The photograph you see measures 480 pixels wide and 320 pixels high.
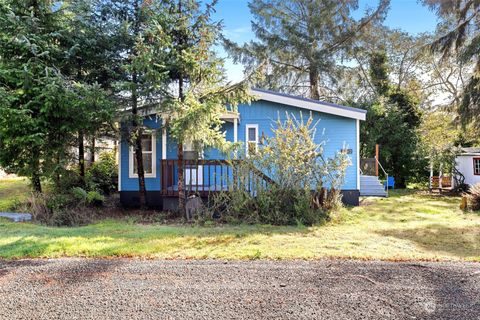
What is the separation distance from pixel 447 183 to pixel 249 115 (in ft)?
40.2

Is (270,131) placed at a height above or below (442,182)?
above

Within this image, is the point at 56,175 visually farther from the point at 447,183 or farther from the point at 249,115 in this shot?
the point at 447,183

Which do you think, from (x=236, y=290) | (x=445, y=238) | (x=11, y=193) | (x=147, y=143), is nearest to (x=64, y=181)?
(x=147, y=143)

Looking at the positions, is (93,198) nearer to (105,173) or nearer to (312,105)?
(105,173)

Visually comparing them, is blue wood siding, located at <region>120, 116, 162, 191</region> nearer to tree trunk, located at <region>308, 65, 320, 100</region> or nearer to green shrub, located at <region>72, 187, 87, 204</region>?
green shrub, located at <region>72, 187, 87, 204</region>

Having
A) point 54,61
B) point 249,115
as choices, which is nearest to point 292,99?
point 249,115

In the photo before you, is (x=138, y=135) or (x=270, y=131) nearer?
(x=138, y=135)

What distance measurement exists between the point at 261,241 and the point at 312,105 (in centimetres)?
626

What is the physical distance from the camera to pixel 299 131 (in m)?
8.38

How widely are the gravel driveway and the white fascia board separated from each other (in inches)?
273

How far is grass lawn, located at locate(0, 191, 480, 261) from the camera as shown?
5.09 m

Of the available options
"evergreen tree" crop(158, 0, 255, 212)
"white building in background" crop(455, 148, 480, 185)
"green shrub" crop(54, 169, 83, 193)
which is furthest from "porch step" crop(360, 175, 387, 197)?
"green shrub" crop(54, 169, 83, 193)

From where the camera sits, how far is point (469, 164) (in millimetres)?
16141

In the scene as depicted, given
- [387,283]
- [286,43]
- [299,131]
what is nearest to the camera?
[387,283]
